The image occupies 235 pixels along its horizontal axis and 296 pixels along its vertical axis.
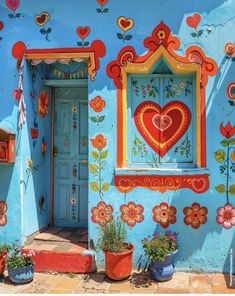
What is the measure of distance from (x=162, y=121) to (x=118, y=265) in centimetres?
216

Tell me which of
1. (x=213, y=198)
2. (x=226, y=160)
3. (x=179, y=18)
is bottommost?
(x=213, y=198)

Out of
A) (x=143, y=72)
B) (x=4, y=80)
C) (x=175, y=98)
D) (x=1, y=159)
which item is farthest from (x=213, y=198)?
(x=4, y=80)

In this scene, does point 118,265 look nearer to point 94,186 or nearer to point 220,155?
point 94,186

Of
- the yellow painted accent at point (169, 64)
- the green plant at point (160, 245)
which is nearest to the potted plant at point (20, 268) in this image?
the green plant at point (160, 245)

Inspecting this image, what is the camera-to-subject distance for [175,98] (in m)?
6.04

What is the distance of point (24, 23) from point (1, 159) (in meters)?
2.10

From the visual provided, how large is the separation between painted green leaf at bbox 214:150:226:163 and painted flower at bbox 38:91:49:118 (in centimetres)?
288

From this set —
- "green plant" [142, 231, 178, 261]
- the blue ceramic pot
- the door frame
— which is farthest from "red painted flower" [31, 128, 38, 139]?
"green plant" [142, 231, 178, 261]

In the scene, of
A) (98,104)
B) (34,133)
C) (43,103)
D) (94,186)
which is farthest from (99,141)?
(43,103)

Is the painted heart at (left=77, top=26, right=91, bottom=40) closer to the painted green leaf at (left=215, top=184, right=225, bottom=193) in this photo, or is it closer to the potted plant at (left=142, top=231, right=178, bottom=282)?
the painted green leaf at (left=215, top=184, right=225, bottom=193)

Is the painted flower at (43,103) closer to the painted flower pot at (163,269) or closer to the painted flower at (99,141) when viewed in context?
the painted flower at (99,141)

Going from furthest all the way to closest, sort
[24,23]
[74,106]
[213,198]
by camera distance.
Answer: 1. [74,106]
2. [24,23]
3. [213,198]

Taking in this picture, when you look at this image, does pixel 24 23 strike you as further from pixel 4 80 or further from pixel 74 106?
pixel 74 106

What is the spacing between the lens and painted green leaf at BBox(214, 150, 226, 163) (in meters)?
5.81
